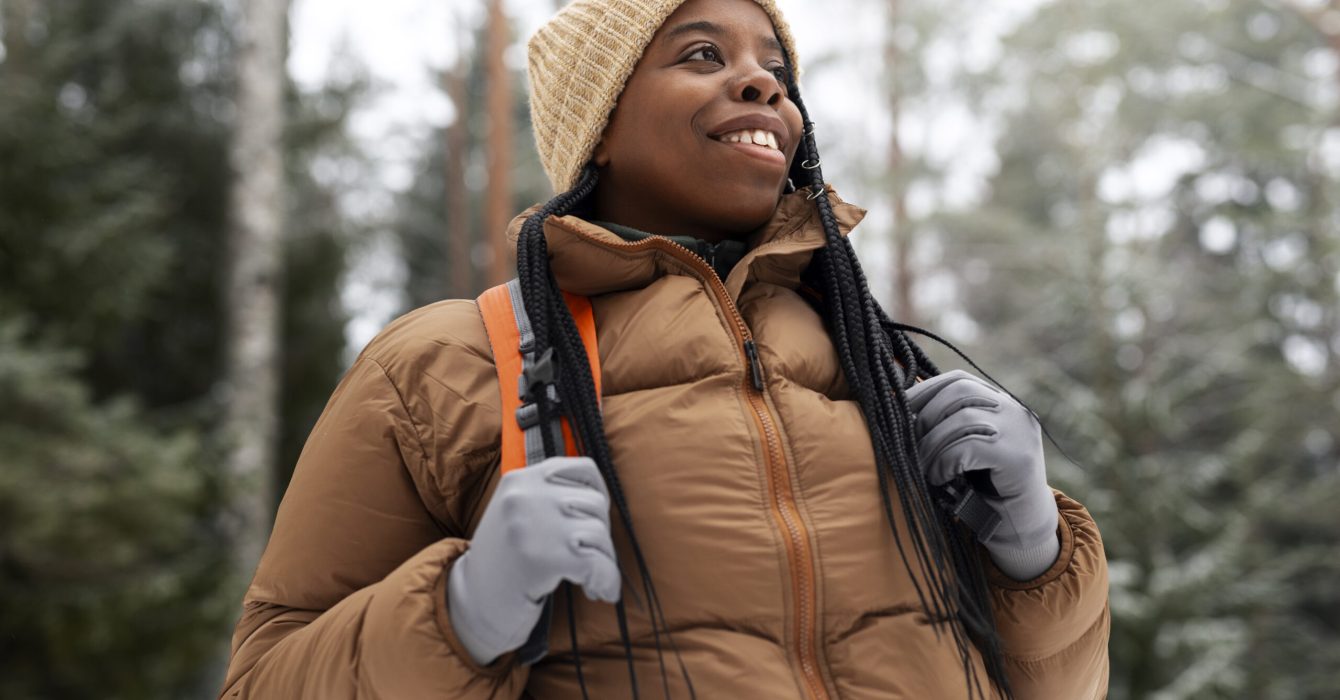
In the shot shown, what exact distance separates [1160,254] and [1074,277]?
842 cm

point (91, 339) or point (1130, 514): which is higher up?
point (91, 339)

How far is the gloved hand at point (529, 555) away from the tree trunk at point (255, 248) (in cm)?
696

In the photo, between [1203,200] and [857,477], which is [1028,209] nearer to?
[1203,200]

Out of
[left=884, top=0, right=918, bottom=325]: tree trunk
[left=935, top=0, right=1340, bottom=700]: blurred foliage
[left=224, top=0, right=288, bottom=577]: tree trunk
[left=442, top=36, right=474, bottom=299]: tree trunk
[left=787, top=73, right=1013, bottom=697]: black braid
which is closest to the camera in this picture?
[left=787, top=73, right=1013, bottom=697]: black braid

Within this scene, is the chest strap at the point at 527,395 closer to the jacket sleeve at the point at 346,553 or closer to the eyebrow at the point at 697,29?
the jacket sleeve at the point at 346,553

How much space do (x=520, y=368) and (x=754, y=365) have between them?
0.35 meters

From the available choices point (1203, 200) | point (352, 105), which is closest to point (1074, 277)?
point (352, 105)

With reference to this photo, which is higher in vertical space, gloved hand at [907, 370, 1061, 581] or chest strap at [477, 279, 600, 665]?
chest strap at [477, 279, 600, 665]

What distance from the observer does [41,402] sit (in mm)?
5559

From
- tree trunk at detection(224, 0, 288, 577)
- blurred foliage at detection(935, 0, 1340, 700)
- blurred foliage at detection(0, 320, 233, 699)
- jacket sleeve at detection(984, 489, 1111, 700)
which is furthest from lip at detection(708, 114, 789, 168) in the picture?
tree trunk at detection(224, 0, 288, 577)

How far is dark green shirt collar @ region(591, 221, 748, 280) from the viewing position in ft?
5.94

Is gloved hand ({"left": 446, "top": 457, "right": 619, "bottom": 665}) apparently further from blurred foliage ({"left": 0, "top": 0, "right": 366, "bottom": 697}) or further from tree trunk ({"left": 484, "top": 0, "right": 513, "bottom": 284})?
tree trunk ({"left": 484, "top": 0, "right": 513, "bottom": 284})

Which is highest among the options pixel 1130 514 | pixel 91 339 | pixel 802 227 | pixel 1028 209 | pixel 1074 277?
pixel 802 227

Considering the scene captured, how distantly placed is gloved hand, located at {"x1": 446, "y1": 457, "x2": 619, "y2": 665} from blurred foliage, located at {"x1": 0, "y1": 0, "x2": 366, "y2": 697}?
4.82m
